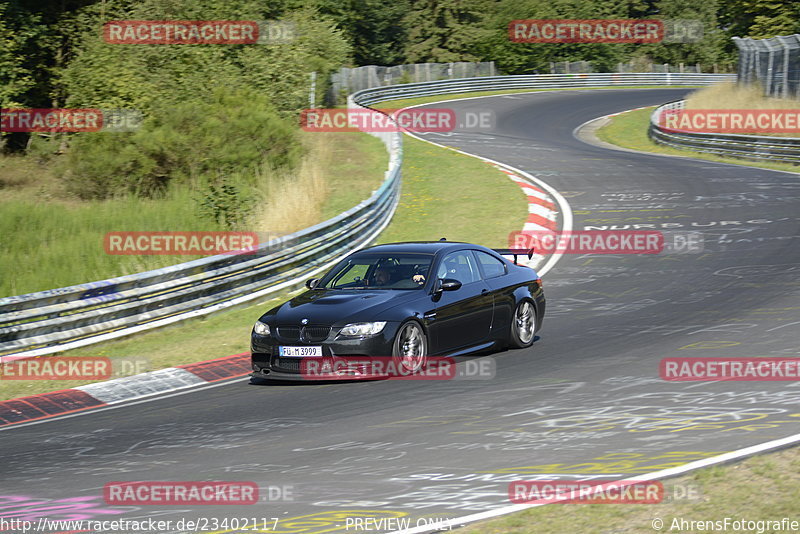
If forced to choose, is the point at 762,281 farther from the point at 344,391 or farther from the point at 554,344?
the point at 344,391

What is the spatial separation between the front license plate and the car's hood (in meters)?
0.28

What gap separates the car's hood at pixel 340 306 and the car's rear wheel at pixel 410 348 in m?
0.30

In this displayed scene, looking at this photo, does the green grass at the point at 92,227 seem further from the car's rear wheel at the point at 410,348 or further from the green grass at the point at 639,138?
the green grass at the point at 639,138

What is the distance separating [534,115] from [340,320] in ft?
130

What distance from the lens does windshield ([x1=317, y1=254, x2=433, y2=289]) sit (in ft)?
37.0

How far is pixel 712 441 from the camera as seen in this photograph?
23.9 feet

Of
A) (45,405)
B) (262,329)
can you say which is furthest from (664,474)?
(45,405)

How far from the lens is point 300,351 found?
10383 millimetres

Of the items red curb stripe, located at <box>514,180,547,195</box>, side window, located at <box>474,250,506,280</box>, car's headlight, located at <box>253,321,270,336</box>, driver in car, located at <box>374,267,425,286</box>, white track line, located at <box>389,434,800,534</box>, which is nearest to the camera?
white track line, located at <box>389,434,800,534</box>

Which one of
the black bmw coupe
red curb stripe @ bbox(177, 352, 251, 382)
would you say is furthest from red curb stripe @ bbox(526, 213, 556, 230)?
red curb stripe @ bbox(177, 352, 251, 382)

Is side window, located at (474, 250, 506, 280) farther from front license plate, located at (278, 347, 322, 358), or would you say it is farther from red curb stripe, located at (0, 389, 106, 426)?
red curb stripe, located at (0, 389, 106, 426)

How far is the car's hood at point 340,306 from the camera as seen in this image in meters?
10.4

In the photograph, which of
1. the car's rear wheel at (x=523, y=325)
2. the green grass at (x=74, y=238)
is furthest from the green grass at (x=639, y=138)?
the car's rear wheel at (x=523, y=325)

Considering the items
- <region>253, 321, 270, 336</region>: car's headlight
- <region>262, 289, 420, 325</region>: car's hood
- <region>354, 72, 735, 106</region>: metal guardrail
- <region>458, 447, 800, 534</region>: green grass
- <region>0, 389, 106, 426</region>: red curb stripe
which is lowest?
<region>0, 389, 106, 426</region>: red curb stripe
